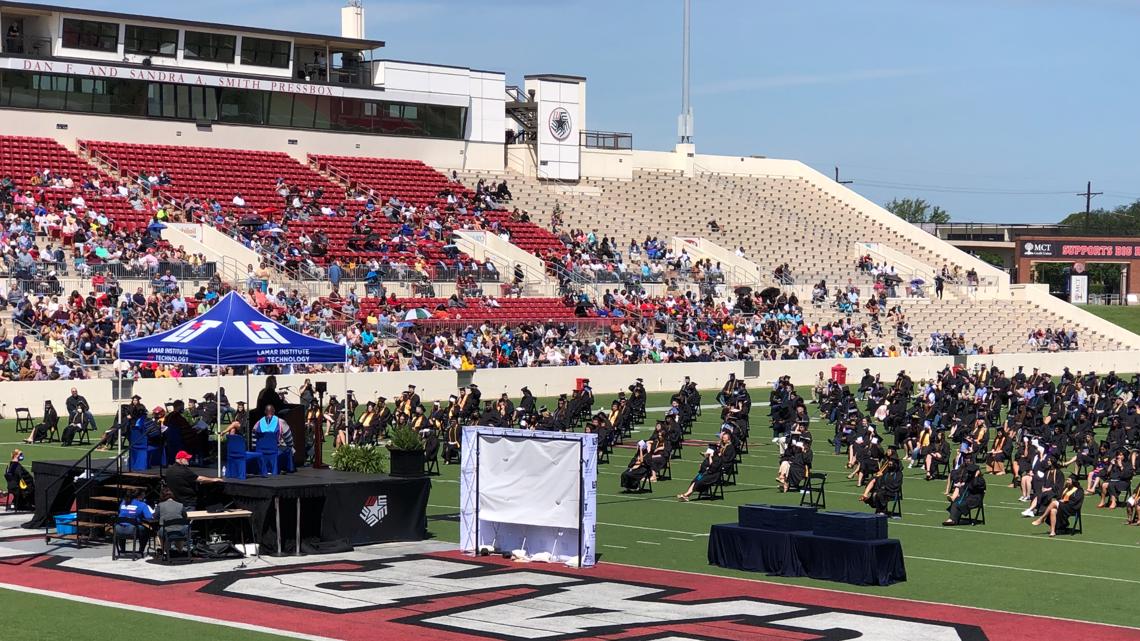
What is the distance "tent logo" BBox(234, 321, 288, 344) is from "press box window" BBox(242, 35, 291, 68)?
38167mm

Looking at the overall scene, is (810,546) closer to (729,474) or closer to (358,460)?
(358,460)

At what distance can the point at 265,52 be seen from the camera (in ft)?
195

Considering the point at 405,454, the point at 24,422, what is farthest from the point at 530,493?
the point at 24,422

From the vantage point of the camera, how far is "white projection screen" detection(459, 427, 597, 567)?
19.6 m

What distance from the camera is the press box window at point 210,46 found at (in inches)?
2256

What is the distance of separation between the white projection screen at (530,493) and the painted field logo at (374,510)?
3.60ft

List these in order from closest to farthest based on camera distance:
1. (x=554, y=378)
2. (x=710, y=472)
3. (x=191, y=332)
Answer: (x=191, y=332), (x=710, y=472), (x=554, y=378)

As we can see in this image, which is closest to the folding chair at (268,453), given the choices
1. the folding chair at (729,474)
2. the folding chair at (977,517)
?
the folding chair at (729,474)

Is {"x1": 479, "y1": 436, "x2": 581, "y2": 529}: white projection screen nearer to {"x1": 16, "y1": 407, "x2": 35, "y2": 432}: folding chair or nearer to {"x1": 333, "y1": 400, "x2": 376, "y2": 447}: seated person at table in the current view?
{"x1": 333, "y1": 400, "x2": 376, "y2": 447}: seated person at table

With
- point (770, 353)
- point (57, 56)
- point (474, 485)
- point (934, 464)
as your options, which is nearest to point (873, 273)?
point (770, 353)

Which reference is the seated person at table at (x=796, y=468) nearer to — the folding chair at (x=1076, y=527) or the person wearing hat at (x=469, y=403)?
the folding chair at (x=1076, y=527)

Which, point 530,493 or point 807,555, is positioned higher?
point 530,493

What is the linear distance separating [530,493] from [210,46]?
4126 centimetres

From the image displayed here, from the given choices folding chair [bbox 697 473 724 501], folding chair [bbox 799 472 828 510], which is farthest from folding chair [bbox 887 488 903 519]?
folding chair [bbox 697 473 724 501]
